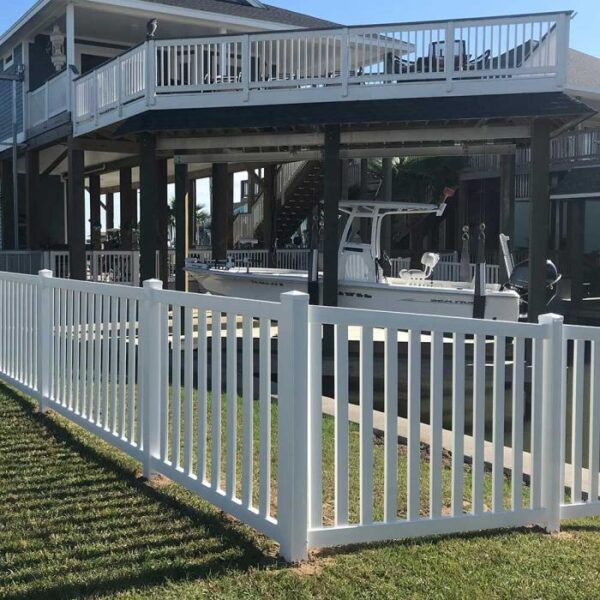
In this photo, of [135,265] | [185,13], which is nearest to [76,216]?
[135,265]

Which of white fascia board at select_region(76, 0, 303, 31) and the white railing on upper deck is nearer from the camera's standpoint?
white fascia board at select_region(76, 0, 303, 31)

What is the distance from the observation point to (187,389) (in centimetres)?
448

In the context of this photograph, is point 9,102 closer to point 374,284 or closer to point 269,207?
point 269,207

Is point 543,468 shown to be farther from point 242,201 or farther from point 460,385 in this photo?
point 242,201

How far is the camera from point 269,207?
840 inches

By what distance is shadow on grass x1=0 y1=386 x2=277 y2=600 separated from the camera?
3391mm

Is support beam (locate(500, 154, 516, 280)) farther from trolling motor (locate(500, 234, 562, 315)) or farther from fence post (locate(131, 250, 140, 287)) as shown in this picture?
fence post (locate(131, 250, 140, 287))

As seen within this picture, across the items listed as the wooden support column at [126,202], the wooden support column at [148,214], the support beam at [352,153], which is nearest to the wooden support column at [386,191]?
the support beam at [352,153]

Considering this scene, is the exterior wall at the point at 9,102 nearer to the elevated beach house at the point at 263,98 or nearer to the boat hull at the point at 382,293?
the elevated beach house at the point at 263,98

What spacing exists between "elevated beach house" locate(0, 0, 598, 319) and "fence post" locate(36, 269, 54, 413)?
5.83m

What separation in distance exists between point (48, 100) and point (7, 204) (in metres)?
5.26

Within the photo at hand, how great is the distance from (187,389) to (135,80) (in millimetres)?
10263

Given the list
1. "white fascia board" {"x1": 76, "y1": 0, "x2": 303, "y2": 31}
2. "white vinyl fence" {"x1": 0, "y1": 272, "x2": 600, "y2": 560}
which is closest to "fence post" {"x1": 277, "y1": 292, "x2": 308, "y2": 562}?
"white vinyl fence" {"x1": 0, "y1": 272, "x2": 600, "y2": 560}

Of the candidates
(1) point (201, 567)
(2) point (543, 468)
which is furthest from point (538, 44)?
(1) point (201, 567)
